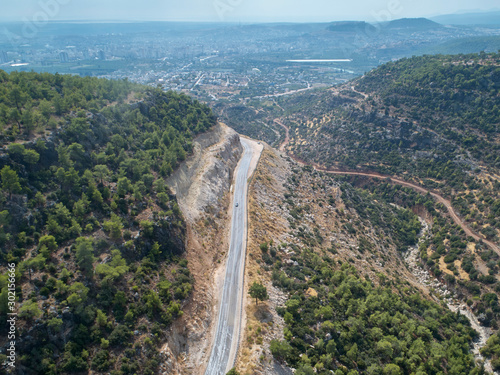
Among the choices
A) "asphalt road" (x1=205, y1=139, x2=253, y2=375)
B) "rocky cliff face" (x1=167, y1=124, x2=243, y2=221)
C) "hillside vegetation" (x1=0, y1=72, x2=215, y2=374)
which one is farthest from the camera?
"rocky cliff face" (x1=167, y1=124, x2=243, y2=221)

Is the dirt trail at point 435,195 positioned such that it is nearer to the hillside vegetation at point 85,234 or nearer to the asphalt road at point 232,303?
the asphalt road at point 232,303

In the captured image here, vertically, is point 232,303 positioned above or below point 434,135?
below

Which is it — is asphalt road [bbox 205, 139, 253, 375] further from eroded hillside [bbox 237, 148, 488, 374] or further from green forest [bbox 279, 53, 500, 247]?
green forest [bbox 279, 53, 500, 247]

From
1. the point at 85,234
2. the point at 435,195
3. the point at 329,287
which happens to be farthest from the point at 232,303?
the point at 435,195

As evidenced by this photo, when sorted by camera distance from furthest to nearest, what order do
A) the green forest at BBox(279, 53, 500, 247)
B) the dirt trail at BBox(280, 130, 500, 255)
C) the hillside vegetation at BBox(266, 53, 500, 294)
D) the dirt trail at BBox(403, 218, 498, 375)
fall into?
the green forest at BBox(279, 53, 500, 247) → the hillside vegetation at BBox(266, 53, 500, 294) → the dirt trail at BBox(280, 130, 500, 255) → the dirt trail at BBox(403, 218, 498, 375)

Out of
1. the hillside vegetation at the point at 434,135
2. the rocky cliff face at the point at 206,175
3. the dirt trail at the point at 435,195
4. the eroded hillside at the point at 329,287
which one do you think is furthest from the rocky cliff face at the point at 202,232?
the hillside vegetation at the point at 434,135

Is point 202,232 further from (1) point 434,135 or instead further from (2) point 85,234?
(1) point 434,135

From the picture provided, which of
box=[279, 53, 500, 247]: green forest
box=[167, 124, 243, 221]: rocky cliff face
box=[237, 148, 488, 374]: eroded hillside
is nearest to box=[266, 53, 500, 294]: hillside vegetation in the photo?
box=[279, 53, 500, 247]: green forest

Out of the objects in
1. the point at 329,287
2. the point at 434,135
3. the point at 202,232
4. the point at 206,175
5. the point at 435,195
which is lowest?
the point at 329,287
